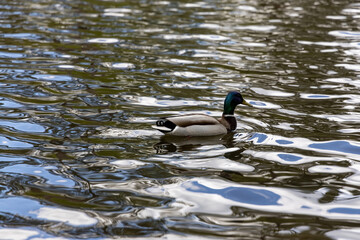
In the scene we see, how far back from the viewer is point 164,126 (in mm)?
8594

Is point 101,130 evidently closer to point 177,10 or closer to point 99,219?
point 99,219

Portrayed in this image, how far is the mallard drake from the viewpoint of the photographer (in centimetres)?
860

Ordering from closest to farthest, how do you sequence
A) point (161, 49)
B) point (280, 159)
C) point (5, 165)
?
point (5, 165) → point (280, 159) → point (161, 49)

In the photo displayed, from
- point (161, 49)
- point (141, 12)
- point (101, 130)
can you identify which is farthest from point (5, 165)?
point (141, 12)

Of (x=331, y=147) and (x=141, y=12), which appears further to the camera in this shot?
(x=141, y=12)

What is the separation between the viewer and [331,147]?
8.42 metres

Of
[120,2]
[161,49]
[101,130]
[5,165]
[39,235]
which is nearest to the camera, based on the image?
[39,235]

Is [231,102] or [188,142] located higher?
[231,102]

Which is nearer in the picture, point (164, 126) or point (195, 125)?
point (164, 126)

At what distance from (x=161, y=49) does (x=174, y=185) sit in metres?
8.77

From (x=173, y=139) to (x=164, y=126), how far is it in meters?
0.30

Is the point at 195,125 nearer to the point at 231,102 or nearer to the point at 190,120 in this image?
the point at 190,120

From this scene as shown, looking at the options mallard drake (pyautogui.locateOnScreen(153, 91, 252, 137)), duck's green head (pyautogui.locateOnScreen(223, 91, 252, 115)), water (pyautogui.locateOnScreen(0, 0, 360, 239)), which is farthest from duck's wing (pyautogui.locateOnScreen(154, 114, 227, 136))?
duck's green head (pyautogui.locateOnScreen(223, 91, 252, 115))

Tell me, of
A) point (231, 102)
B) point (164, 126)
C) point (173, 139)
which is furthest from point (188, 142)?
point (231, 102)
